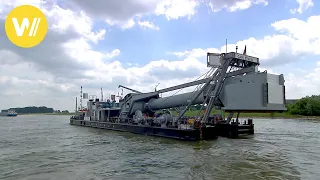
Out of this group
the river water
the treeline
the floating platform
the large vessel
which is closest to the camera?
the river water

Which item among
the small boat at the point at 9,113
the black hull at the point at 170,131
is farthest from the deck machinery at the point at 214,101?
the small boat at the point at 9,113

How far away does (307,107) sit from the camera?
83000 millimetres

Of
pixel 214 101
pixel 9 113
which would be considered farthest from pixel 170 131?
pixel 9 113

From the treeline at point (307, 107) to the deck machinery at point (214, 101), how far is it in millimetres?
60042

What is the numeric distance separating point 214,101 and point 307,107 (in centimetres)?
7031

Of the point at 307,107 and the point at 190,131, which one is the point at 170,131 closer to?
the point at 190,131

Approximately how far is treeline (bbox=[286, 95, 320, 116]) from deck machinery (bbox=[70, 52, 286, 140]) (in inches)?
2364

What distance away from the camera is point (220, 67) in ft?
85.3

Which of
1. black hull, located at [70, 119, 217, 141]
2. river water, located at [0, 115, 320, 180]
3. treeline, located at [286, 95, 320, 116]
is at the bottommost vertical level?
river water, located at [0, 115, 320, 180]

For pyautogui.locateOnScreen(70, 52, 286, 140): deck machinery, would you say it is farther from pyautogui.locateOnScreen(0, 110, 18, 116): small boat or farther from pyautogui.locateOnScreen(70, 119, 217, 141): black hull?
pyautogui.locateOnScreen(0, 110, 18, 116): small boat

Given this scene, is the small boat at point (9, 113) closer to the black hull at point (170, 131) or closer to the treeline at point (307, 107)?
the black hull at point (170, 131)

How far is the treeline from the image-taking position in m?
82.1

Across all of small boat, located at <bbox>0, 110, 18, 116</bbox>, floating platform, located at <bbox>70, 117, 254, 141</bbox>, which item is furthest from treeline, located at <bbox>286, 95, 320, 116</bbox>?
small boat, located at <bbox>0, 110, 18, 116</bbox>

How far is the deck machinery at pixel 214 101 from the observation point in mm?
21984
